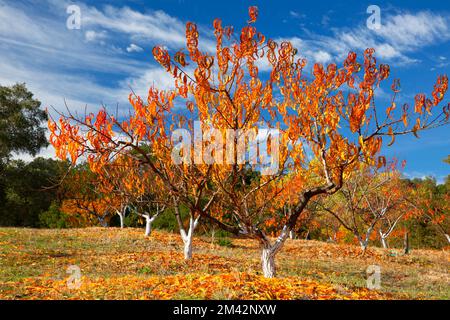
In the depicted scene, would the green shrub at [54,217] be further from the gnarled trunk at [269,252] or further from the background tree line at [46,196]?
the gnarled trunk at [269,252]

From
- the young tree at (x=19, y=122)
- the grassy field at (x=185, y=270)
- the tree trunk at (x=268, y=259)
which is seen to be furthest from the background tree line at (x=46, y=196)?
the tree trunk at (x=268, y=259)

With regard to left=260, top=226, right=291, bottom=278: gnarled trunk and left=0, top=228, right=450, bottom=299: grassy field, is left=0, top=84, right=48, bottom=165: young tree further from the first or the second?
left=260, top=226, right=291, bottom=278: gnarled trunk

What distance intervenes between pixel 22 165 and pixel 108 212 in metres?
8.44

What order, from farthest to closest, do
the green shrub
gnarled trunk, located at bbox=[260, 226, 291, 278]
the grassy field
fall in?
1. the green shrub
2. gnarled trunk, located at bbox=[260, 226, 291, 278]
3. the grassy field

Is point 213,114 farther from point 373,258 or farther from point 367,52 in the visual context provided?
point 373,258

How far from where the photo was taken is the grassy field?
27.7 ft

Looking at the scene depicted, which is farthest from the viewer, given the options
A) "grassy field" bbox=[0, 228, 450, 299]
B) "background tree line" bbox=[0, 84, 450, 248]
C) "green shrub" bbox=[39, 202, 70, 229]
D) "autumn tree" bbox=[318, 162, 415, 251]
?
"green shrub" bbox=[39, 202, 70, 229]

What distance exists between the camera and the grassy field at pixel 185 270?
845 cm

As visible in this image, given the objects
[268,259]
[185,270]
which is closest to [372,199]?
[185,270]

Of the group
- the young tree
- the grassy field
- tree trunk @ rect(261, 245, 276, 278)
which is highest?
the young tree

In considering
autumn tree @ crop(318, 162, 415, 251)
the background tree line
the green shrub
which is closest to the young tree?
the background tree line

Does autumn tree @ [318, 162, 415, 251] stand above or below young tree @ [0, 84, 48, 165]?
below

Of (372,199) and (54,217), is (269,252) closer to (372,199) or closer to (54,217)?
(372,199)

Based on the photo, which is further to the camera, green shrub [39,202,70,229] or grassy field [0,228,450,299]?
green shrub [39,202,70,229]
